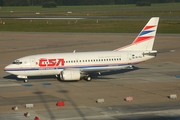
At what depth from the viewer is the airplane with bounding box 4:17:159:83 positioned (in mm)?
48781

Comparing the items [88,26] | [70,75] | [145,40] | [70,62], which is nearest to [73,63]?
[70,62]

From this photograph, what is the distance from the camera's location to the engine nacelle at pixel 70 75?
48.5 metres

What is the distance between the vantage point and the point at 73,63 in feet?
163

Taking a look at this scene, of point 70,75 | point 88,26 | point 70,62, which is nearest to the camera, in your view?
point 70,75

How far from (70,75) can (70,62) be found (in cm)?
180

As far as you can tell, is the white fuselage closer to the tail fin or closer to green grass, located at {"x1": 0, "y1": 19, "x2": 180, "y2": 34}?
the tail fin

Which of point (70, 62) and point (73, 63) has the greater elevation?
point (70, 62)

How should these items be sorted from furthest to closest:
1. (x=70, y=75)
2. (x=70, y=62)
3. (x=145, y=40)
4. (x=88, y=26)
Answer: (x=88, y=26) → (x=145, y=40) → (x=70, y=62) → (x=70, y=75)

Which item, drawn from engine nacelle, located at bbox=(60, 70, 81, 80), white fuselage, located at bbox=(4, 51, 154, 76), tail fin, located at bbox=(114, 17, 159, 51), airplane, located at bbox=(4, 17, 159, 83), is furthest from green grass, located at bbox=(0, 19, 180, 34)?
engine nacelle, located at bbox=(60, 70, 81, 80)

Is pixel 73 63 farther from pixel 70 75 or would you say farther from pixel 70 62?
pixel 70 75

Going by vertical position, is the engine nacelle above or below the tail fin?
below

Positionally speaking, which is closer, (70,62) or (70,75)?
(70,75)

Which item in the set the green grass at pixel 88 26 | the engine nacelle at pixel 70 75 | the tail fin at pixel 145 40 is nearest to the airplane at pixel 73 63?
the engine nacelle at pixel 70 75

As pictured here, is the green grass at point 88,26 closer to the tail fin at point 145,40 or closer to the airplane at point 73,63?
the tail fin at point 145,40
